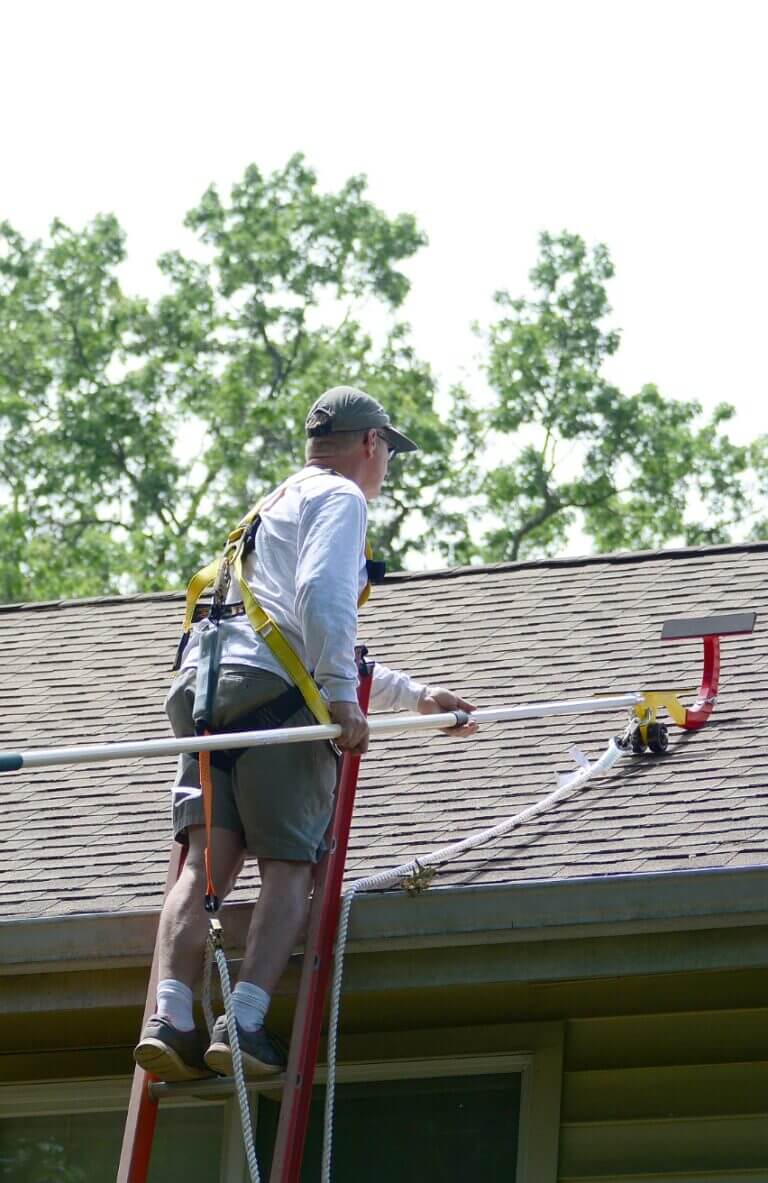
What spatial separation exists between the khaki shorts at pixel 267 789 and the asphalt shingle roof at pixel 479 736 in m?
0.49

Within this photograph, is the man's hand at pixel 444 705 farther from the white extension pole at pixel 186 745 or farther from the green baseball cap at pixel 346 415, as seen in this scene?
the green baseball cap at pixel 346 415

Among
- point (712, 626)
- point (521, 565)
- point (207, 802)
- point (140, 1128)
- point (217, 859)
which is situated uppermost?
point (521, 565)

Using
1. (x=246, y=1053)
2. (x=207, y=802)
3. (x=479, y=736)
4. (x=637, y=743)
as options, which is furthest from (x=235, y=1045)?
(x=479, y=736)

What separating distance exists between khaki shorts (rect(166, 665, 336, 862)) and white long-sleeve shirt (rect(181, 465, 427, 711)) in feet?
0.25

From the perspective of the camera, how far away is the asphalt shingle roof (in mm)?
5406

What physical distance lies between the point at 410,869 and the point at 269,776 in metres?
0.53

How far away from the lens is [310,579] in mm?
4770

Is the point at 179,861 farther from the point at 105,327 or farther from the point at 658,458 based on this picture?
the point at 105,327

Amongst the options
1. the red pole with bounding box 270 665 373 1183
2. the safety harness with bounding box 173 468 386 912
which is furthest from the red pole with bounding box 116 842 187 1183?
the safety harness with bounding box 173 468 386 912

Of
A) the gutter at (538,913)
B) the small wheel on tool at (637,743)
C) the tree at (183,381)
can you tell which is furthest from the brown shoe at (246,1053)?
the tree at (183,381)

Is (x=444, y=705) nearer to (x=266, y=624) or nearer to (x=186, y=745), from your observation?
(x=266, y=624)

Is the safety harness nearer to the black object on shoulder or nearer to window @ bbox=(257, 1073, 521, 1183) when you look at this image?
the black object on shoulder

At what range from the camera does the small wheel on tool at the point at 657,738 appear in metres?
6.00

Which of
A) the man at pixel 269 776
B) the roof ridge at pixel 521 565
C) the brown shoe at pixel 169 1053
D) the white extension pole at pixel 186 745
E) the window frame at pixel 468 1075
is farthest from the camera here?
the roof ridge at pixel 521 565
